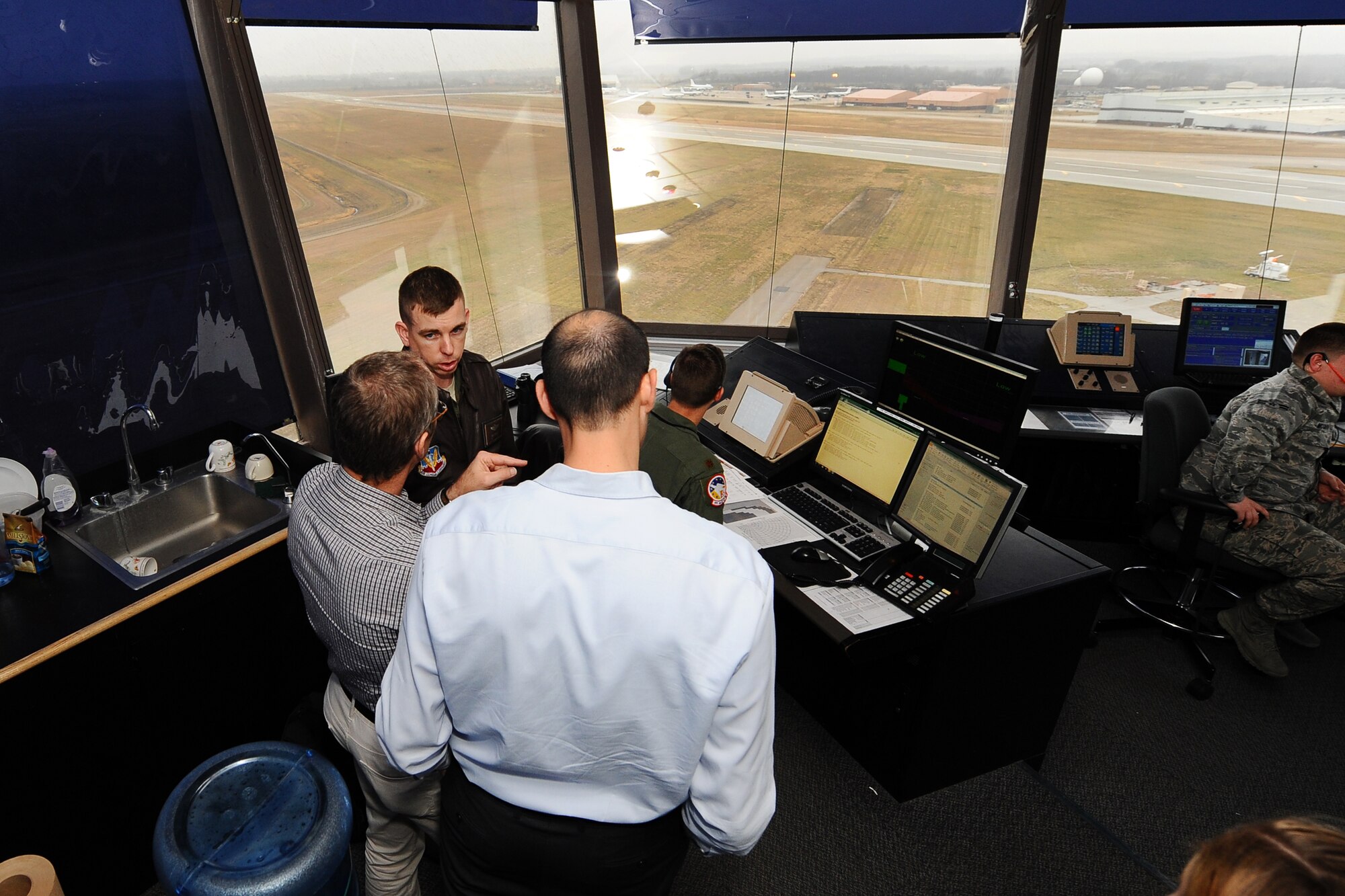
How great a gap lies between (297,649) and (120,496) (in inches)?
31.7

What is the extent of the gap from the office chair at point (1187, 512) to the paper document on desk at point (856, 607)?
5.28ft

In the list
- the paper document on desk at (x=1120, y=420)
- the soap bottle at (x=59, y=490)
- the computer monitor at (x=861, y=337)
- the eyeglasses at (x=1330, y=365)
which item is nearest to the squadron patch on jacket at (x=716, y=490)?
the computer monitor at (x=861, y=337)

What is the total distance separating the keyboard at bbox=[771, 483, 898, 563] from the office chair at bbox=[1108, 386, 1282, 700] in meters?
1.39

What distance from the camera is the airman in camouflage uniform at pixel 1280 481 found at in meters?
2.95

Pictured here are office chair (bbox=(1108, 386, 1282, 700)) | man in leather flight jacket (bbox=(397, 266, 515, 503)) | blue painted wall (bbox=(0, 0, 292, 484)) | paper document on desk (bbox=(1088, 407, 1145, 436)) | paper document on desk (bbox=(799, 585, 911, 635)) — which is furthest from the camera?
paper document on desk (bbox=(1088, 407, 1145, 436))

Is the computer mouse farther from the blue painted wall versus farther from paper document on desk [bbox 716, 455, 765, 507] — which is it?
the blue painted wall

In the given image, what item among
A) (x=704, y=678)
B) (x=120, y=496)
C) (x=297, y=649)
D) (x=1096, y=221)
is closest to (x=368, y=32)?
(x=120, y=496)

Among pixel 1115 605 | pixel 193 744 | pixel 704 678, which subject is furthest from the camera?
pixel 1115 605

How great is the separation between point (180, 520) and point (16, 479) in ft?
1.56

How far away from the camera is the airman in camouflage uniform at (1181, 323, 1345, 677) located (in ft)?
9.66

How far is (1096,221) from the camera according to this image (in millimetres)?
4258

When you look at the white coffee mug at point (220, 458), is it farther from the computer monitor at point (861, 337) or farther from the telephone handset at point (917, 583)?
the computer monitor at point (861, 337)

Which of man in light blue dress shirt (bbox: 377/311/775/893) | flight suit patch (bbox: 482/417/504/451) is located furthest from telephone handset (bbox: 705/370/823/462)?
man in light blue dress shirt (bbox: 377/311/775/893)

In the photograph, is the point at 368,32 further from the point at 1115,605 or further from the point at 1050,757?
the point at 1115,605
